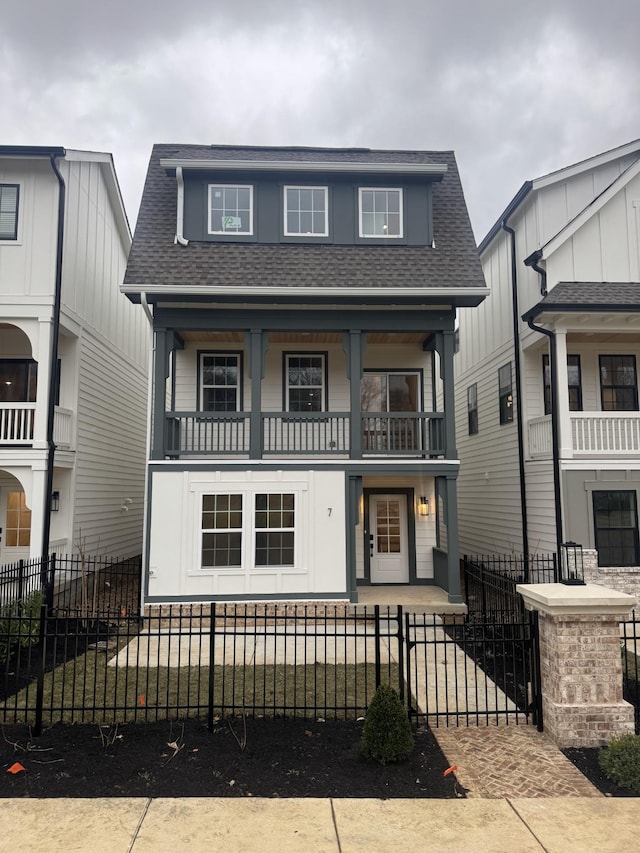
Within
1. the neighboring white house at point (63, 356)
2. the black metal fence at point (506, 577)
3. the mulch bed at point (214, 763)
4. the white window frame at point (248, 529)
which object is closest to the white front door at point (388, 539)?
the black metal fence at point (506, 577)

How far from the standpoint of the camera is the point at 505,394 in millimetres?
15445

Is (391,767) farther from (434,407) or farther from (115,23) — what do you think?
(115,23)

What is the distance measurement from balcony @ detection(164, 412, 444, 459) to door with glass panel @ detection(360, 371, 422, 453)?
0.08 ft

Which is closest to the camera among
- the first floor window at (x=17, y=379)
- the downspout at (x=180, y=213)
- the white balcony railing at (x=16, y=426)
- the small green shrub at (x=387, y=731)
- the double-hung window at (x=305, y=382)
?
the small green shrub at (x=387, y=731)

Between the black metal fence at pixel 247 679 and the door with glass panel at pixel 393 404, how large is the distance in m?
4.63

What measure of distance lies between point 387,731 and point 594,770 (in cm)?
199

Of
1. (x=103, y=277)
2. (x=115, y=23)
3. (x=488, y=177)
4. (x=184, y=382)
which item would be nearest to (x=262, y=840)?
(x=184, y=382)

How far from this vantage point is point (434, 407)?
13.4 metres

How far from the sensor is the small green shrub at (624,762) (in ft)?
16.3

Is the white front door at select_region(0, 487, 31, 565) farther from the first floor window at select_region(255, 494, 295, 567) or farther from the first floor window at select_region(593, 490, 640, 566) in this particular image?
the first floor window at select_region(593, 490, 640, 566)

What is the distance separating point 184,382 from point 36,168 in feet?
19.0

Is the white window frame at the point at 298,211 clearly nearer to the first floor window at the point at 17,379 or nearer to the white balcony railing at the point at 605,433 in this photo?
the white balcony railing at the point at 605,433

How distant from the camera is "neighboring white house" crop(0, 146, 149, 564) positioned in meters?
12.1

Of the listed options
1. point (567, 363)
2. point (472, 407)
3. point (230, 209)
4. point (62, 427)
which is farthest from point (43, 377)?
point (472, 407)
